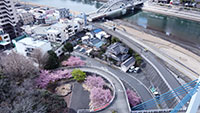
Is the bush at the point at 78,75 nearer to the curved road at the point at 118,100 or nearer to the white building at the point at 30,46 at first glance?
the curved road at the point at 118,100

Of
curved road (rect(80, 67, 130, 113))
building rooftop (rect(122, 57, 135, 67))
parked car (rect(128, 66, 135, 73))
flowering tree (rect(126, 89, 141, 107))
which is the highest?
building rooftop (rect(122, 57, 135, 67))

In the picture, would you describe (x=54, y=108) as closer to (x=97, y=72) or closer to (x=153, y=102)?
(x=97, y=72)

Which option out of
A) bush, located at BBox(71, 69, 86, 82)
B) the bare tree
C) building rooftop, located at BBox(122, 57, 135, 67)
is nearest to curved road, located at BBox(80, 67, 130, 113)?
bush, located at BBox(71, 69, 86, 82)

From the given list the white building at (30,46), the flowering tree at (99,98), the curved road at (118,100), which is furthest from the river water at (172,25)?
the white building at (30,46)

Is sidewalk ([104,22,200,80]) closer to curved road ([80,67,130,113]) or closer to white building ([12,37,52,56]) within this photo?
curved road ([80,67,130,113])

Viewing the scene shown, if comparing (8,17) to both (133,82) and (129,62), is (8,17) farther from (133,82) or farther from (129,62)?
(133,82)

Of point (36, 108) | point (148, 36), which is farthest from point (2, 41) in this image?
point (148, 36)

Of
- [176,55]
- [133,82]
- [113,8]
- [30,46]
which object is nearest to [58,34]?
[30,46]
